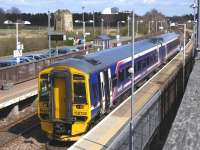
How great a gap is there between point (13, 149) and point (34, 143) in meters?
1.25

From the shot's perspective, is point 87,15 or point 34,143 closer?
point 34,143

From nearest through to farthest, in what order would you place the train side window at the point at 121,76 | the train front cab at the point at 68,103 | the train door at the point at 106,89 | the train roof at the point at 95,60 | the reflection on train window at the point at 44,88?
the train front cab at the point at 68,103 < the reflection on train window at the point at 44,88 < the train roof at the point at 95,60 < the train door at the point at 106,89 < the train side window at the point at 121,76

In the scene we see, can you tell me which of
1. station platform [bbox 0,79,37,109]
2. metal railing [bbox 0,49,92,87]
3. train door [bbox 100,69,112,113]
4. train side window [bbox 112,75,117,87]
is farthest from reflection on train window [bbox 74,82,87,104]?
metal railing [bbox 0,49,92,87]

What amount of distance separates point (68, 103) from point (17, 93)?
10.5 meters

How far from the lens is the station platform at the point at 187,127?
13.5 metres

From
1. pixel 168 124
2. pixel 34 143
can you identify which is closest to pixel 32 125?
pixel 34 143

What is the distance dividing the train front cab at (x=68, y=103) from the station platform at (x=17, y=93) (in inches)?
250

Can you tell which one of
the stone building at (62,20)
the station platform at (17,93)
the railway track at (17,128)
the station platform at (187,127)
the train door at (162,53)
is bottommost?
the railway track at (17,128)

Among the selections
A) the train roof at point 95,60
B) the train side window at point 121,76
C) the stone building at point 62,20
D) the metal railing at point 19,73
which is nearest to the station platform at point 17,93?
the metal railing at point 19,73

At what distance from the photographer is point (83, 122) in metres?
20.7

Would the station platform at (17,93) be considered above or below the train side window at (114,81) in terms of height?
below

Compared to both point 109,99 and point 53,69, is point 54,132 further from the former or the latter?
point 109,99

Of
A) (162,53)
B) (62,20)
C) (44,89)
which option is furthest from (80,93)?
(62,20)

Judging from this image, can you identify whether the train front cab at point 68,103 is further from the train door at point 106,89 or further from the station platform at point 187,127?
the station platform at point 187,127
